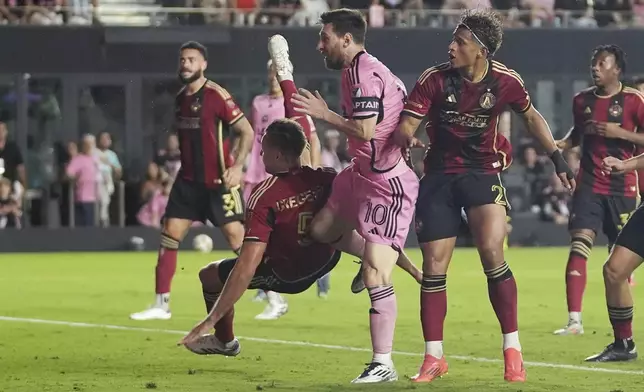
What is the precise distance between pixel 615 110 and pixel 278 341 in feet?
10.8

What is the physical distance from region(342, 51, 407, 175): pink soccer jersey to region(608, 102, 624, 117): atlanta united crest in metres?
3.62

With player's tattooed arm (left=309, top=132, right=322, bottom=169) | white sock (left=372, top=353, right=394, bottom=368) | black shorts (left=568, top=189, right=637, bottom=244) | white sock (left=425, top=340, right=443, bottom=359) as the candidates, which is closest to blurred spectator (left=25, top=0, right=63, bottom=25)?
player's tattooed arm (left=309, top=132, right=322, bottom=169)

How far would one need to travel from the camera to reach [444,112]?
948 cm

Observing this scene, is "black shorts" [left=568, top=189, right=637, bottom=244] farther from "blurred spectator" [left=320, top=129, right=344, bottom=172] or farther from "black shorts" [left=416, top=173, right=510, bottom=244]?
"blurred spectator" [left=320, top=129, right=344, bottom=172]

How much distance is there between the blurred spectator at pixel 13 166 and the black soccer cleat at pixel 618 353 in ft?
55.2

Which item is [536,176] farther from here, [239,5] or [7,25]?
[7,25]

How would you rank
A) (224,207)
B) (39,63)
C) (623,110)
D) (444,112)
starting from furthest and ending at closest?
(39,63) → (224,207) → (623,110) → (444,112)

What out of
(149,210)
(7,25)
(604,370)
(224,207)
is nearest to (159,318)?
(224,207)

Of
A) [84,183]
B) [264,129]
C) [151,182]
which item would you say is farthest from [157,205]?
[264,129]

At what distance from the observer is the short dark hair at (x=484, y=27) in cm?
929

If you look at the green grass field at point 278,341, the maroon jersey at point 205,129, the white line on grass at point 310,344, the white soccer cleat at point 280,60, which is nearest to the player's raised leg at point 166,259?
the green grass field at point 278,341

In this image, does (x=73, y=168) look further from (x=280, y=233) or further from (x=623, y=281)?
(x=280, y=233)

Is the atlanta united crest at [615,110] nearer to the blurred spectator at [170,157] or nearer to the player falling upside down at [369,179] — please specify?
the player falling upside down at [369,179]

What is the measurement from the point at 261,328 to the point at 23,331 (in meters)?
1.93
